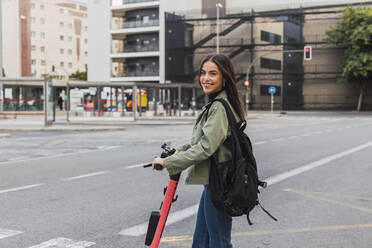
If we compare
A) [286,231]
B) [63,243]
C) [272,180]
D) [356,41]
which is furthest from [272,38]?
[63,243]

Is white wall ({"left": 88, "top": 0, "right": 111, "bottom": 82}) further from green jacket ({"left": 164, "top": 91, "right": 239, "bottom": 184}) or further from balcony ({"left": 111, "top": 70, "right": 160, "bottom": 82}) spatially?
green jacket ({"left": 164, "top": 91, "right": 239, "bottom": 184})

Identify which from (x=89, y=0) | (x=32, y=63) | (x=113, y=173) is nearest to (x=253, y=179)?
(x=113, y=173)

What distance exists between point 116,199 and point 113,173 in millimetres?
2680

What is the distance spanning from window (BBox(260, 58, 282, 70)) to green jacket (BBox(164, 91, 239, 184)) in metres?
56.3

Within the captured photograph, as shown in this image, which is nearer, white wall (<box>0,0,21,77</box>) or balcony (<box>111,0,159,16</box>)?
balcony (<box>111,0,159,16</box>)

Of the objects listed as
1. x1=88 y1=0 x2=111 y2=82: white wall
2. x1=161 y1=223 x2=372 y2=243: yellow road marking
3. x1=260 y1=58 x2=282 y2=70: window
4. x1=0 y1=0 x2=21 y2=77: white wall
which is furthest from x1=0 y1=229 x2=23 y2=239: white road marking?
x1=0 y1=0 x2=21 y2=77: white wall

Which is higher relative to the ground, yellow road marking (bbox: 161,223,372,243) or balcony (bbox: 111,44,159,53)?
balcony (bbox: 111,44,159,53)

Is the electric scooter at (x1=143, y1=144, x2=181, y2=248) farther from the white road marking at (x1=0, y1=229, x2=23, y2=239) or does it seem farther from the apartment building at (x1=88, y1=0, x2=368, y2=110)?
the apartment building at (x1=88, y1=0, x2=368, y2=110)

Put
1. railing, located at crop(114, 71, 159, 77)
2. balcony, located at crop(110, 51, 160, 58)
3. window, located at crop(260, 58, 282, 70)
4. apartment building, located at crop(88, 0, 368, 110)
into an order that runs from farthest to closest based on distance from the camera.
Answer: railing, located at crop(114, 71, 159, 77)
balcony, located at crop(110, 51, 160, 58)
window, located at crop(260, 58, 282, 70)
apartment building, located at crop(88, 0, 368, 110)

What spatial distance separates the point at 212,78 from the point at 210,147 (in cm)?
45

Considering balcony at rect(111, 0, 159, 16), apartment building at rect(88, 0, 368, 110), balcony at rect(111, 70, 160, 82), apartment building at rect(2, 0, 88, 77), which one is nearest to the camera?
apartment building at rect(88, 0, 368, 110)

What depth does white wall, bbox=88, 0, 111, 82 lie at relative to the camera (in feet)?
228

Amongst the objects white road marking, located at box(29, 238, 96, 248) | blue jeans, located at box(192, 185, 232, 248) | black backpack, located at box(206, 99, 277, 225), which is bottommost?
white road marking, located at box(29, 238, 96, 248)

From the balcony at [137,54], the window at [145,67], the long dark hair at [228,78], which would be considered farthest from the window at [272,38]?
the long dark hair at [228,78]
